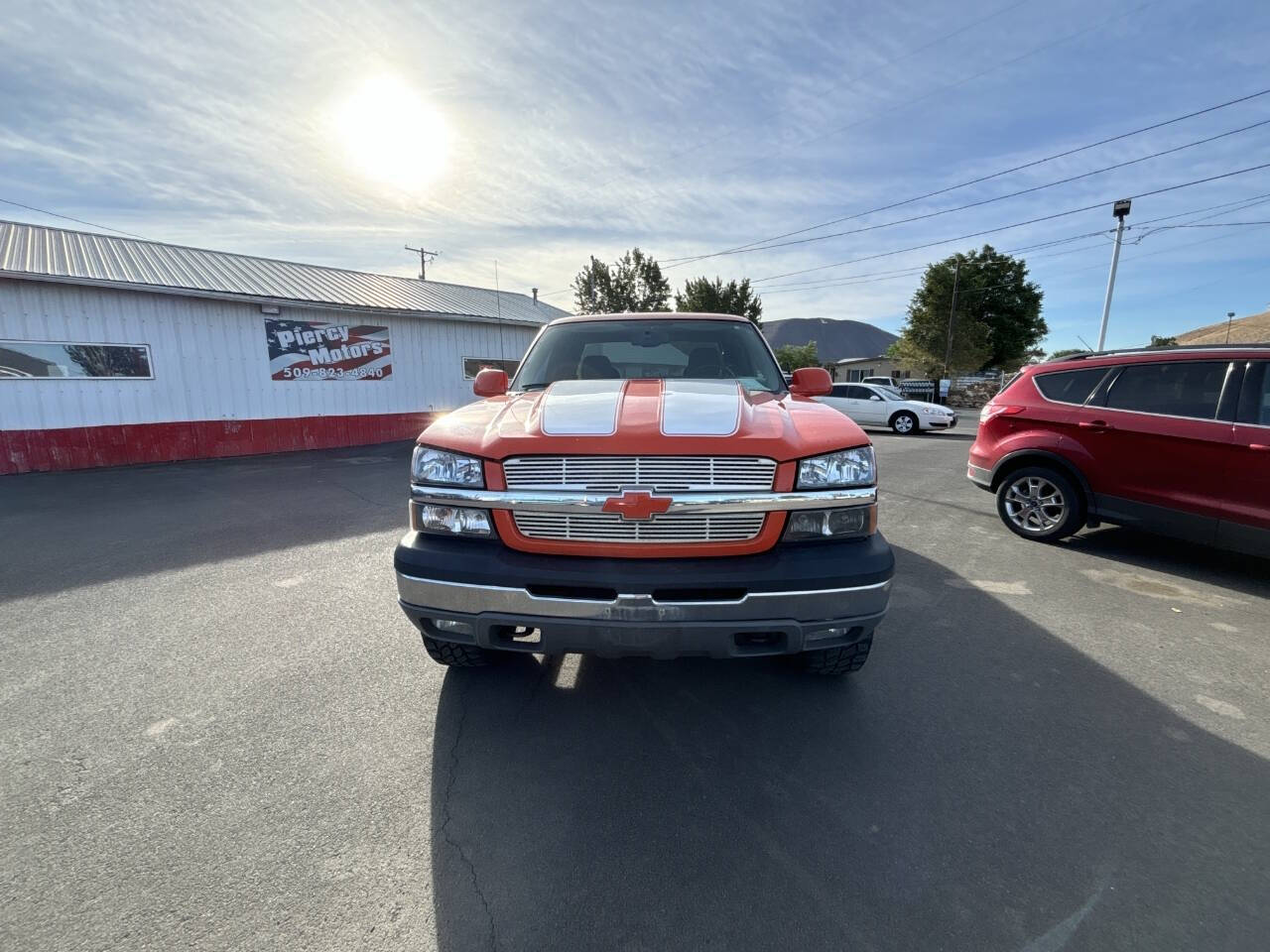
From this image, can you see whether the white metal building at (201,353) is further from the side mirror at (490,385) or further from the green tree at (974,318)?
the green tree at (974,318)

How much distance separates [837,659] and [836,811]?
0.74 m

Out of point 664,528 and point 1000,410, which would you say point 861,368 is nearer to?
point 1000,410

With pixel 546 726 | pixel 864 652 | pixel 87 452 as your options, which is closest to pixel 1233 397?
pixel 864 652

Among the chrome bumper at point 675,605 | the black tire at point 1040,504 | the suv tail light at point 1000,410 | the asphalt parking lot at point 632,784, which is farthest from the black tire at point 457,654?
the black tire at point 1040,504

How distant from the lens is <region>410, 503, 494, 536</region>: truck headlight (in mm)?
2205

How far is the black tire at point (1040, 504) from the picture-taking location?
488cm

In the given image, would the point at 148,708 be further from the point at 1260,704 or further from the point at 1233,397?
the point at 1233,397

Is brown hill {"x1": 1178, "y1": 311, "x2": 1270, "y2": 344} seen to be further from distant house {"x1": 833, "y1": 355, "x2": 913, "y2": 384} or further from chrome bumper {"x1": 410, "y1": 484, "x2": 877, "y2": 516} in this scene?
chrome bumper {"x1": 410, "y1": 484, "x2": 877, "y2": 516}

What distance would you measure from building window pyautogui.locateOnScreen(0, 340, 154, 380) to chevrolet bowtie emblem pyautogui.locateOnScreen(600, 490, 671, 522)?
41.4 feet

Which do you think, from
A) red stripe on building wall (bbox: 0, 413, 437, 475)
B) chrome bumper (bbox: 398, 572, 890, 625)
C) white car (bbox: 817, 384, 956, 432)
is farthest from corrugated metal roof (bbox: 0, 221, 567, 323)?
chrome bumper (bbox: 398, 572, 890, 625)

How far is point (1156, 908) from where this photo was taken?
1605mm

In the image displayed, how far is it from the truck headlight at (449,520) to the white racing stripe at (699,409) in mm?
811

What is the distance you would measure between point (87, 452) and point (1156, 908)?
45.9ft

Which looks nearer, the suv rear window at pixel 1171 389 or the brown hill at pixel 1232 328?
the suv rear window at pixel 1171 389
